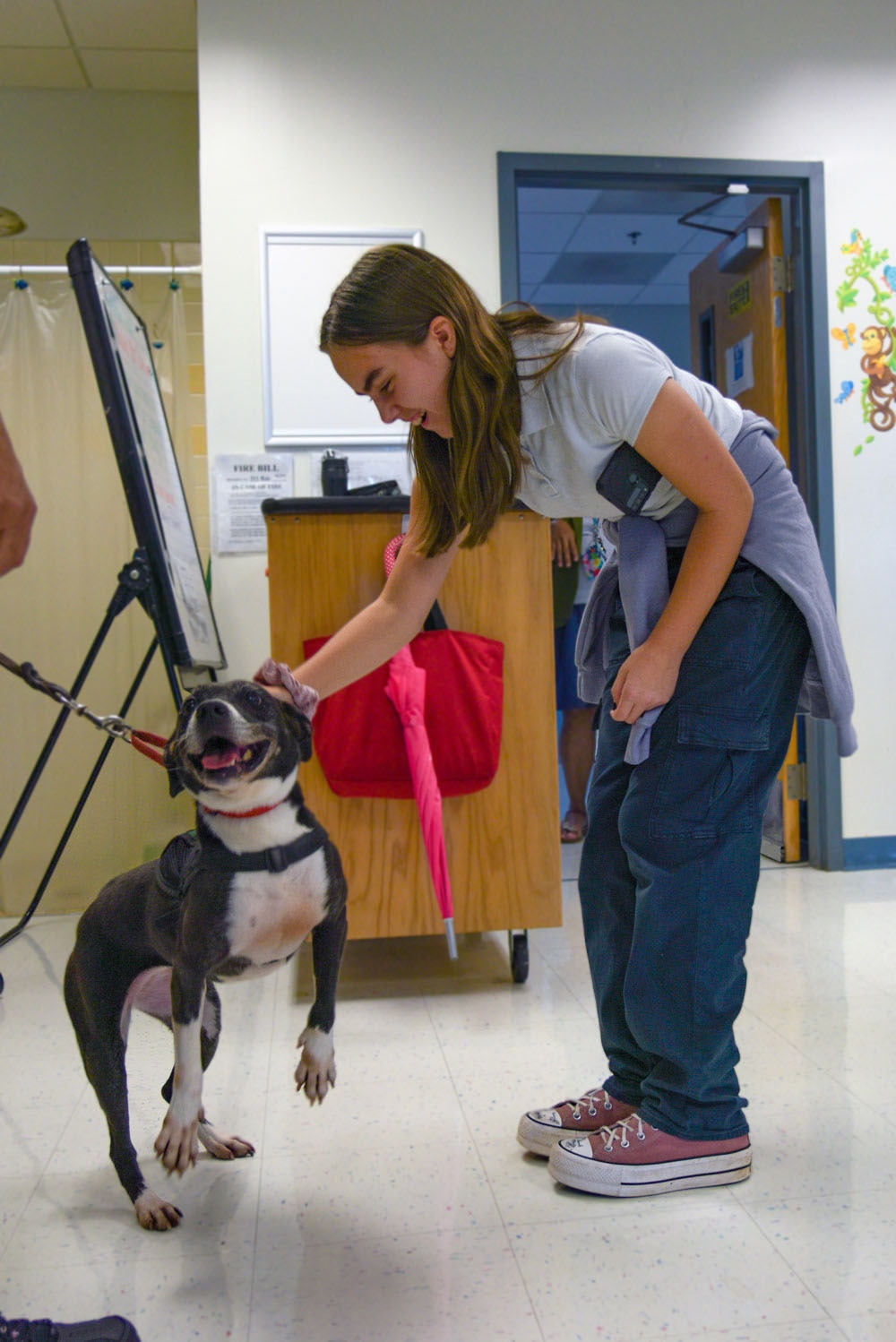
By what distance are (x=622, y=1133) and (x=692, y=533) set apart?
802 millimetres

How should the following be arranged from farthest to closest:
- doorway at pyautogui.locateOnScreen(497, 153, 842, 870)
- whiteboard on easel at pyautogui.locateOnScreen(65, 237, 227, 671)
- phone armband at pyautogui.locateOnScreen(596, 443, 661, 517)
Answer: doorway at pyautogui.locateOnScreen(497, 153, 842, 870) < whiteboard on easel at pyautogui.locateOnScreen(65, 237, 227, 671) < phone armband at pyautogui.locateOnScreen(596, 443, 661, 517)

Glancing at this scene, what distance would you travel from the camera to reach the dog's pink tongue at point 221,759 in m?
0.94

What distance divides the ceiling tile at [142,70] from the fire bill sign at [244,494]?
155 centimetres

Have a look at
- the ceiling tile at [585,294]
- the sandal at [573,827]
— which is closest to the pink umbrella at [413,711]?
the sandal at [573,827]

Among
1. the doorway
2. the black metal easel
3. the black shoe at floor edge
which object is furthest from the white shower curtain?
the black shoe at floor edge

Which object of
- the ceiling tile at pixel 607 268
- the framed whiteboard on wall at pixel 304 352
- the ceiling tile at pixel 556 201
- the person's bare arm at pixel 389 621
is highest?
the ceiling tile at pixel 607 268

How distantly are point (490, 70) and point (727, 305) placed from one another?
116 centimetres

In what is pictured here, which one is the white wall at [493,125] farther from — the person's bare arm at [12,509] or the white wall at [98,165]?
the person's bare arm at [12,509]

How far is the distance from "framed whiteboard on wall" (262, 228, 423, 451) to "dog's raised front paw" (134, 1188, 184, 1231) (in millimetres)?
2070

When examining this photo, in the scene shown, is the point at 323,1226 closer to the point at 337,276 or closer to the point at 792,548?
the point at 792,548

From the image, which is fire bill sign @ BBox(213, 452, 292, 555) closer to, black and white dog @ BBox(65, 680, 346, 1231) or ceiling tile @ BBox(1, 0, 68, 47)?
ceiling tile @ BBox(1, 0, 68, 47)

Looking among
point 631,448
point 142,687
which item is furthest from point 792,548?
point 142,687

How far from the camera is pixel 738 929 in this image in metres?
1.41

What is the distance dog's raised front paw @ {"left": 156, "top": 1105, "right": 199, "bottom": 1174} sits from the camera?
943 mm
